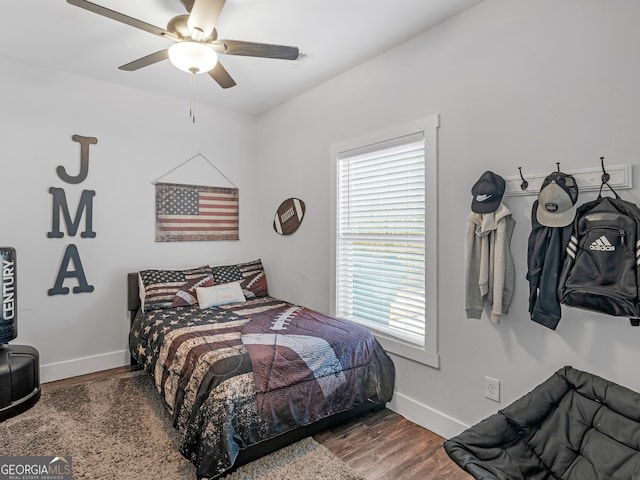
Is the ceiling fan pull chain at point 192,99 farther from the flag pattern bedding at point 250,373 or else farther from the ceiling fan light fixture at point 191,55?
the flag pattern bedding at point 250,373

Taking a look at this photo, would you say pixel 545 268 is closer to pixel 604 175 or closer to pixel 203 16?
pixel 604 175

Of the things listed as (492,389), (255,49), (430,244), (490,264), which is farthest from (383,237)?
(255,49)

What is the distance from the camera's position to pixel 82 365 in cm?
334

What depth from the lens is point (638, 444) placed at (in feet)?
4.46

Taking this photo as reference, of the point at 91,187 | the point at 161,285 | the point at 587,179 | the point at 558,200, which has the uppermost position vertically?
the point at 91,187

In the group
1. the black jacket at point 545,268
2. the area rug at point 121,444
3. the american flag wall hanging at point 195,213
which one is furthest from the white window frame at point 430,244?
the american flag wall hanging at point 195,213

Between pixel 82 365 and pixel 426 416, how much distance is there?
9.99 ft

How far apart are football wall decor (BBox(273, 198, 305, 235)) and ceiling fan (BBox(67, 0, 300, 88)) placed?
1657mm

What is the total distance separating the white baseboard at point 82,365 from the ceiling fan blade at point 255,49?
2.97 m

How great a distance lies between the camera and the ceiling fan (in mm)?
1824

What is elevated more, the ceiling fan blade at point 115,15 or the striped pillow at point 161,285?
the ceiling fan blade at point 115,15

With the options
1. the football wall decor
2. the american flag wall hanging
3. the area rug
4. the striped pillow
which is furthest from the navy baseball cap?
the american flag wall hanging

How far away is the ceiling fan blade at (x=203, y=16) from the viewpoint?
1781 millimetres

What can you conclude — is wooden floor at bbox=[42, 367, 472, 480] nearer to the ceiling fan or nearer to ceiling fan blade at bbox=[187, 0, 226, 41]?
the ceiling fan
